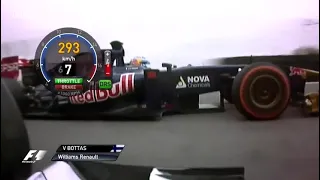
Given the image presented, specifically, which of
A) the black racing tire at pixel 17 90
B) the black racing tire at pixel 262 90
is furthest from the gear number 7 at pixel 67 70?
the black racing tire at pixel 262 90

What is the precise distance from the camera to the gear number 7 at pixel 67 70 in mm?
1379

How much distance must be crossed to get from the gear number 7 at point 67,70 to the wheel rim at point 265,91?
1.86ft

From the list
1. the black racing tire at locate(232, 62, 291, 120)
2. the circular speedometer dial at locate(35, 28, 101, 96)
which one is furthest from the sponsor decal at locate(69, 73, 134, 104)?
the black racing tire at locate(232, 62, 291, 120)

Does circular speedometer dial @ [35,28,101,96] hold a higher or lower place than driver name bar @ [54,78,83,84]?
higher

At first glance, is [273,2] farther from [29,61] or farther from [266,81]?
[29,61]

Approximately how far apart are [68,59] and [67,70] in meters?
0.04

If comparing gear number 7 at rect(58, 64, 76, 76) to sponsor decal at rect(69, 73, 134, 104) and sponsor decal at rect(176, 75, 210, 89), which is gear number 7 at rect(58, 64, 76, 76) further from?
sponsor decal at rect(176, 75, 210, 89)

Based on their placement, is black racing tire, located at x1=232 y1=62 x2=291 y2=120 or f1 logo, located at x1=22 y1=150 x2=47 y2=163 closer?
black racing tire, located at x1=232 y1=62 x2=291 y2=120

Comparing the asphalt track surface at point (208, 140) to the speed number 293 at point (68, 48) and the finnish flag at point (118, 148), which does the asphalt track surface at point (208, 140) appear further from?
the speed number 293 at point (68, 48)

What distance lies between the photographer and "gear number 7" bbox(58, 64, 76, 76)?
138cm

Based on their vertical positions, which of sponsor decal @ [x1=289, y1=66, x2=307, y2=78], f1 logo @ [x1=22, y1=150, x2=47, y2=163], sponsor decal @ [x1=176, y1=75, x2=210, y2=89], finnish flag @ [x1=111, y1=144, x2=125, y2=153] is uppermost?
sponsor decal @ [x1=289, y1=66, x2=307, y2=78]

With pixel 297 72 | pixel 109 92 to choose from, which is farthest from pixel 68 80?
pixel 297 72

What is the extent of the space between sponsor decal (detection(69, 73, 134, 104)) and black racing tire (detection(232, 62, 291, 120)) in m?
0.33

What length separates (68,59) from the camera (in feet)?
4.51
